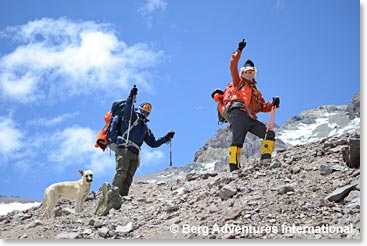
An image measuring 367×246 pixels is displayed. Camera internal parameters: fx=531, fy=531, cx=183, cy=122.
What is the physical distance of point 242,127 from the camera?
10.0 m

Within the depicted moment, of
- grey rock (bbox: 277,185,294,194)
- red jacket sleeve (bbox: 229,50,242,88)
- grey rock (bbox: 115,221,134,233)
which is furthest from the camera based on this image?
red jacket sleeve (bbox: 229,50,242,88)

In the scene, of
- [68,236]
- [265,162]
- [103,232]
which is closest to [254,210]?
[103,232]

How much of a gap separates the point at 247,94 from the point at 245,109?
11.6 inches

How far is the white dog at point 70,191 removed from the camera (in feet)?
34.1

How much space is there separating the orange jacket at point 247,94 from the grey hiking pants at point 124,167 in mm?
2434

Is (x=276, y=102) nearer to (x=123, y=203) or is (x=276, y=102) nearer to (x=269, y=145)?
(x=269, y=145)

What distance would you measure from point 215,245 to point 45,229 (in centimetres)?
271

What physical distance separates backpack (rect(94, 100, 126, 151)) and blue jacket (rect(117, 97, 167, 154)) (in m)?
0.12

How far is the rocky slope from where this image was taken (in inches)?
250

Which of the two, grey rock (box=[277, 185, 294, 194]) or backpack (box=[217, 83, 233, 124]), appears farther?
backpack (box=[217, 83, 233, 124])

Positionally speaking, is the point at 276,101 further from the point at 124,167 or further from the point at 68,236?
the point at 68,236

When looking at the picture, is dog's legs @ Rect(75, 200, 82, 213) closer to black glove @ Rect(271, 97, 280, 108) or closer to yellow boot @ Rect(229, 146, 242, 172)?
yellow boot @ Rect(229, 146, 242, 172)

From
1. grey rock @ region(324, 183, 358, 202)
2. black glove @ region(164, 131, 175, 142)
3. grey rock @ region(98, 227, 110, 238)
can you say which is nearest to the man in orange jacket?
black glove @ region(164, 131, 175, 142)

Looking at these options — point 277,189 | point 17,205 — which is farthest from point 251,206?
point 17,205
